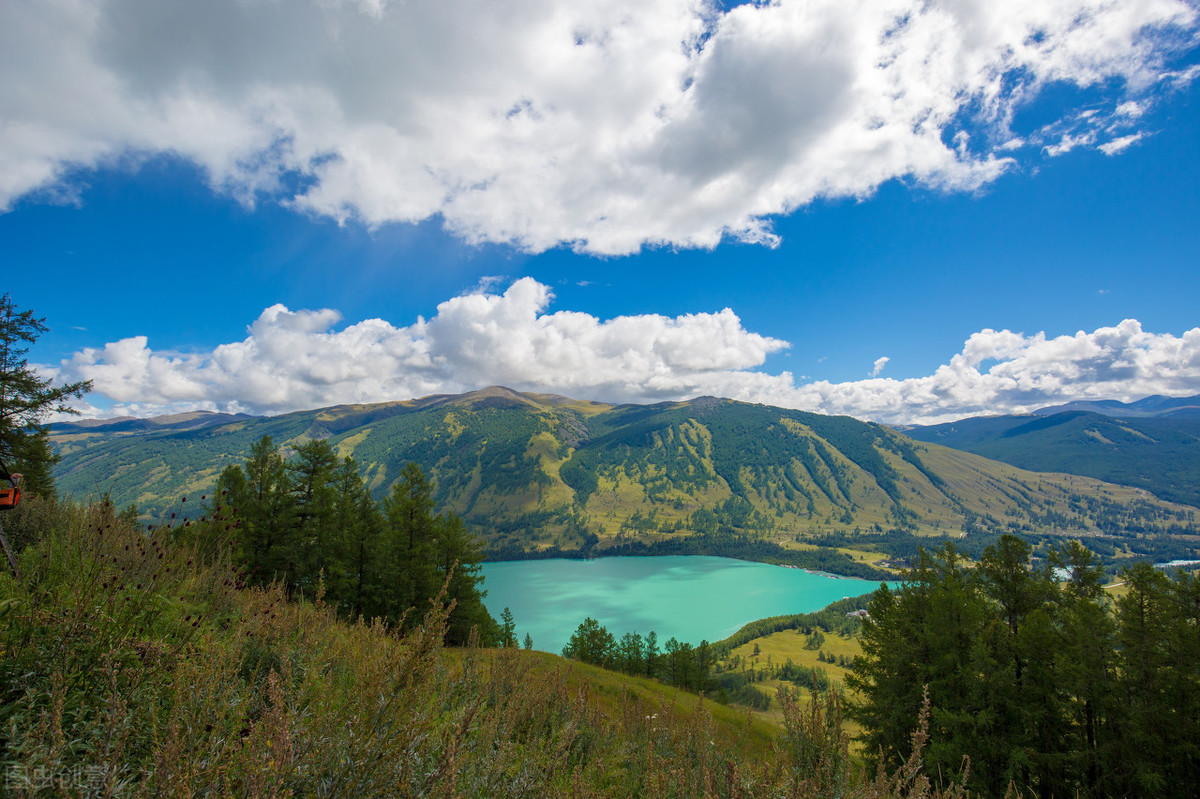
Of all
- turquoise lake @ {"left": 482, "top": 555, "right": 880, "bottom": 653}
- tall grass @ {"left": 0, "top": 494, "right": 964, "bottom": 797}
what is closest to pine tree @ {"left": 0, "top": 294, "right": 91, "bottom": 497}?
tall grass @ {"left": 0, "top": 494, "right": 964, "bottom": 797}

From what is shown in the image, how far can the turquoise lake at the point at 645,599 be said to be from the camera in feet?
389

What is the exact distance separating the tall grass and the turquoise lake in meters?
95.4

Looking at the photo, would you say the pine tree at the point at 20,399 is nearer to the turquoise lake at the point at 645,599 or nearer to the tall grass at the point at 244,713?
the tall grass at the point at 244,713

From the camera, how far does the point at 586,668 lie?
87.4 feet

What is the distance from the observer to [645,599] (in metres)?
152

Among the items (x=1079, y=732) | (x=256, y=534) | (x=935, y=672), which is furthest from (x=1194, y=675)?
(x=256, y=534)

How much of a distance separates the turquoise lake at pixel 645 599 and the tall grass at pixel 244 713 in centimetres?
9544

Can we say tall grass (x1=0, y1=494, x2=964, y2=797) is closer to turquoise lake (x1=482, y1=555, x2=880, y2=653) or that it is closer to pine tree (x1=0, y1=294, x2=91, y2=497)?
pine tree (x1=0, y1=294, x2=91, y2=497)

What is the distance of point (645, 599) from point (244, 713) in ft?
532

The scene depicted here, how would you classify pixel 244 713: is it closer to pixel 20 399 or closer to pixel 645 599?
pixel 20 399

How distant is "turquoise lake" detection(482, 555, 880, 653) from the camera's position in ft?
389

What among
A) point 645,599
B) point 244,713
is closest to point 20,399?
point 244,713

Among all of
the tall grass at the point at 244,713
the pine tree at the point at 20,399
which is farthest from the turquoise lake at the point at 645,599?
the tall grass at the point at 244,713

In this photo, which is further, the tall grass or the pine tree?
the pine tree
